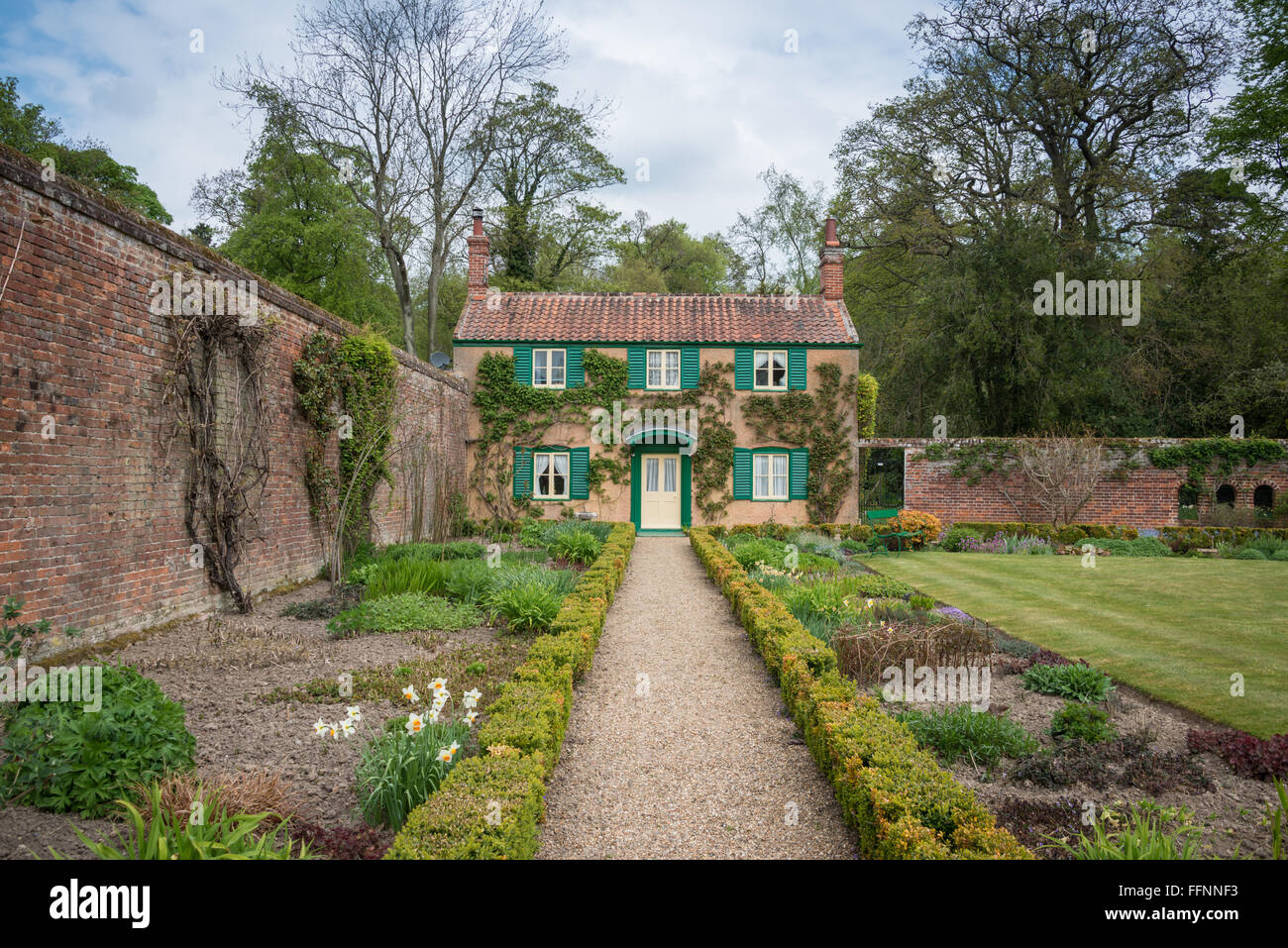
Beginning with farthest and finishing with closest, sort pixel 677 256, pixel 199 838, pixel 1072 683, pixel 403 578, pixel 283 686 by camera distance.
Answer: pixel 677 256
pixel 403 578
pixel 1072 683
pixel 283 686
pixel 199 838

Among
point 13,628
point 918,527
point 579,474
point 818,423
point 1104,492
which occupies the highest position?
point 818,423

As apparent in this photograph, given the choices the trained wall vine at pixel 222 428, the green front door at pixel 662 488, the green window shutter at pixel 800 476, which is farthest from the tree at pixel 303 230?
the trained wall vine at pixel 222 428

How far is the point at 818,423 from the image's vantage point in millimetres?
19109

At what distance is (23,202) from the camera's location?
517 centimetres

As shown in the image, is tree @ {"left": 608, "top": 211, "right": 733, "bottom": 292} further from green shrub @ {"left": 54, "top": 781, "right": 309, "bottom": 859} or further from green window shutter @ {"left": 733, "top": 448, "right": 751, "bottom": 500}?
green shrub @ {"left": 54, "top": 781, "right": 309, "bottom": 859}

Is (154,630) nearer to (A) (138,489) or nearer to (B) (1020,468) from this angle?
(A) (138,489)

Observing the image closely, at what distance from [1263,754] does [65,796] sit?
6.50m

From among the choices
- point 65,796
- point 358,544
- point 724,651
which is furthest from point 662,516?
point 65,796

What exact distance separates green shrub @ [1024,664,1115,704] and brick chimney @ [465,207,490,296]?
17335 mm

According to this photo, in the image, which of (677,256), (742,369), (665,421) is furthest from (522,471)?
(677,256)

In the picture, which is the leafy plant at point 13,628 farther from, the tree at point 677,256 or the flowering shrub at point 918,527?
the tree at point 677,256

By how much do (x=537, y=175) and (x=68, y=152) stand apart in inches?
611

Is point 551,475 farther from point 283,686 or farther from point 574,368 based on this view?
point 283,686
